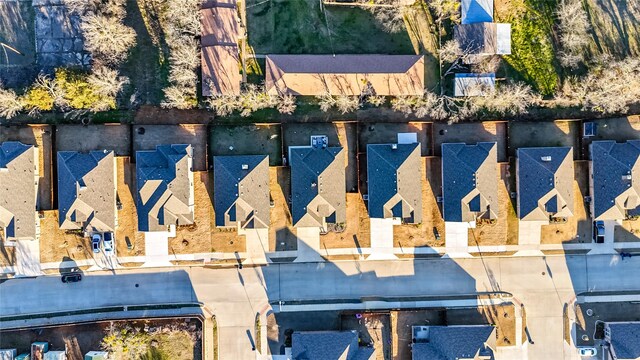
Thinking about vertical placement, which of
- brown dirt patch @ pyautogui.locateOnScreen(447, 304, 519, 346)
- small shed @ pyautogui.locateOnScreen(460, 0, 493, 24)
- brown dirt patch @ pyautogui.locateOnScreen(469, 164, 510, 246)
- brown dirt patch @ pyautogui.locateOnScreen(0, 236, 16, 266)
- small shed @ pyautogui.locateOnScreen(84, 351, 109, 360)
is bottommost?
small shed @ pyautogui.locateOnScreen(84, 351, 109, 360)

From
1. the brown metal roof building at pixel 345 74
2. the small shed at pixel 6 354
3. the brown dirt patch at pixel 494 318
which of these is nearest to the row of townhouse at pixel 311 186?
the brown metal roof building at pixel 345 74

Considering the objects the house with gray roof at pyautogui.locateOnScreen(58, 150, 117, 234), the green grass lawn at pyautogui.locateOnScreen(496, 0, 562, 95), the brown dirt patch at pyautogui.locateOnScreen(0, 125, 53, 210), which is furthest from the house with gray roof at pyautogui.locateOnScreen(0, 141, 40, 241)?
the green grass lawn at pyautogui.locateOnScreen(496, 0, 562, 95)

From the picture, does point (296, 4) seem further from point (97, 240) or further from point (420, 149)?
point (97, 240)

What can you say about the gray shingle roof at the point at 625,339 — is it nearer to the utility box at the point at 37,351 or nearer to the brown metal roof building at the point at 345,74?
the brown metal roof building at the point at 345,74

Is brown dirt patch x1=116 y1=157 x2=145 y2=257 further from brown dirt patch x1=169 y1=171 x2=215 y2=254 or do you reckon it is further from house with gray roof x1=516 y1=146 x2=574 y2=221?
house with gray roof x1=516 y1=146 x2=574 y2=221

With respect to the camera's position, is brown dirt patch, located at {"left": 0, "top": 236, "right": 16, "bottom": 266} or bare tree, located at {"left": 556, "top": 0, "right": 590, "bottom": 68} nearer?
brown dirt patch, located at {"left": 0, "top": 236, "right": 16, "bottom": 266}

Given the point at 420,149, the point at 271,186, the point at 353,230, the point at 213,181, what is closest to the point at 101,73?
the point at 213,181

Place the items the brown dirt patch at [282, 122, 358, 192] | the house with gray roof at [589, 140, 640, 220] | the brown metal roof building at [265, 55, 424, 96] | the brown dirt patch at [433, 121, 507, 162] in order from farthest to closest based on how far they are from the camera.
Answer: the brown dirt patch at [433, 121, 507, 162], the brown dirt patch at [282, 122, 358, 192], the brown metal roof building at [265, 55, 424, 96], the house with gray roof at [589, 140, 640, 220]

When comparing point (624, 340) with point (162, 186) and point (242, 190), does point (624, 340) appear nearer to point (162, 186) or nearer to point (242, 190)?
point (242, 190)
